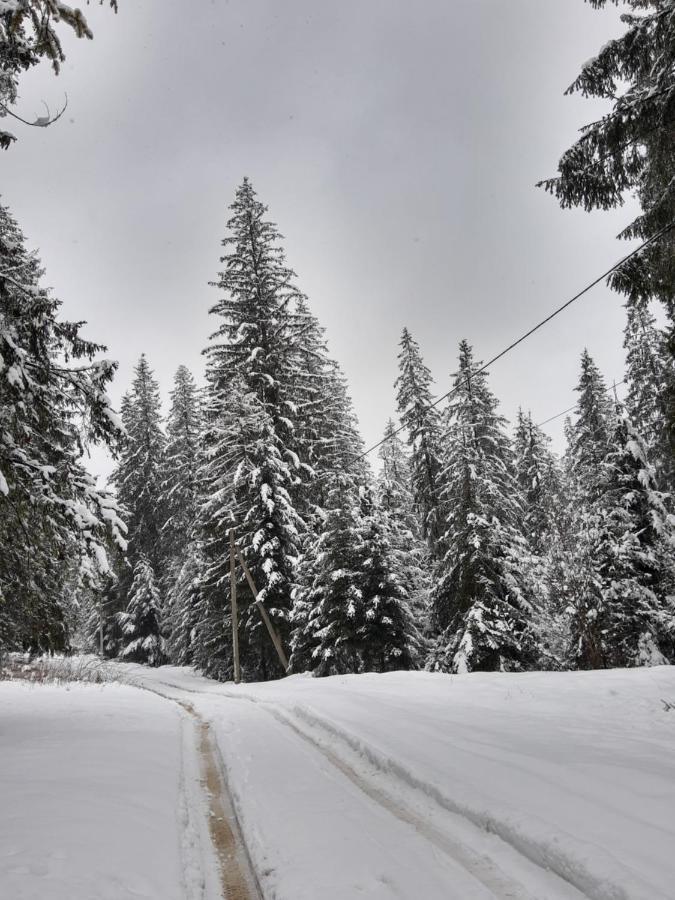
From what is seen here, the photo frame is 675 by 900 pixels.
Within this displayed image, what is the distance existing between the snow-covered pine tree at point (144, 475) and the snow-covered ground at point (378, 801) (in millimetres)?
29699

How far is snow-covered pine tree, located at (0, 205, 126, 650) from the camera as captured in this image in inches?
250

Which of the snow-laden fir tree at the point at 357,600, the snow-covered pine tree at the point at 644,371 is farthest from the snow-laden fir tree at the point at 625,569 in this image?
the snow-covered pine tree at the point at 644,371

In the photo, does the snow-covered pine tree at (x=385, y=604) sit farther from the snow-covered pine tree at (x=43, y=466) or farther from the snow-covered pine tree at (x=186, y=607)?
the snow-covered pine tree at (x=186, y=607)

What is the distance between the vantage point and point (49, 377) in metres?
7.02

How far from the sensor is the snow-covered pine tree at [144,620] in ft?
110

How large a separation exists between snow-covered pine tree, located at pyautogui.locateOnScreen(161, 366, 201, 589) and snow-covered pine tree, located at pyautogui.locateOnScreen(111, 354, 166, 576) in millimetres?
627

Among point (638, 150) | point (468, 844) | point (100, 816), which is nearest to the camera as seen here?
point (468, 844)

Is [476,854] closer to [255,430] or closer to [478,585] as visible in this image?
[478,585]

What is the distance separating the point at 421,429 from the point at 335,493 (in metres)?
11.1

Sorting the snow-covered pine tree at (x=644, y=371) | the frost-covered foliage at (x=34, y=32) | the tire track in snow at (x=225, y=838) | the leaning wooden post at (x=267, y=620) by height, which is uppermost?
the snow-covered pine tree at (x=644, y=371)

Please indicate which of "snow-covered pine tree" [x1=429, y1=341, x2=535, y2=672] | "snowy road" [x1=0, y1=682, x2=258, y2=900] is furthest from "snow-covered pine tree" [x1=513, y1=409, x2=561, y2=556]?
"snowy road" [x1=0, y1=682, x2=258, y2=900]

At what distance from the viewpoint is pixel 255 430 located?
2209cm

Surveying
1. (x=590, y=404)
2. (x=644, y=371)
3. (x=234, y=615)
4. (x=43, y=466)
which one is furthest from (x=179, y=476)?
(x=43, y=466)

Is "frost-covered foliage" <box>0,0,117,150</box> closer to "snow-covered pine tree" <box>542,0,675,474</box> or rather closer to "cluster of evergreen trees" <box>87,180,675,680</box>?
"cluster of evergreen trees" <box>87,180,675,680</box>
